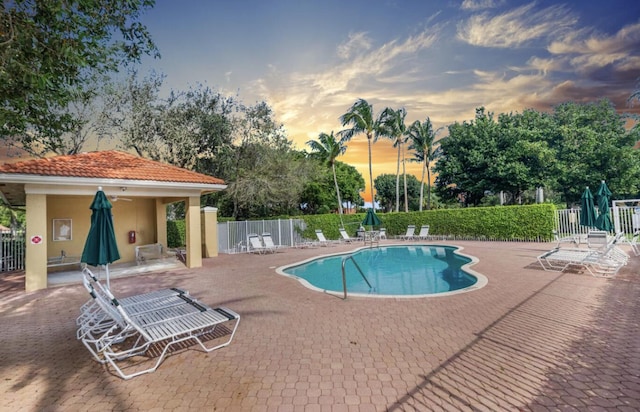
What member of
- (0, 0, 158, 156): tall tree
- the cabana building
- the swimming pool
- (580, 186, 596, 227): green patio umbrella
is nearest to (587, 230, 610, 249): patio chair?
(580, 186, 596, 227): green patio umbrella

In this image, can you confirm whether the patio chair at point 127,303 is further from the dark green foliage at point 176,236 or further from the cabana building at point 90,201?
the dark green foliage at point 176,236

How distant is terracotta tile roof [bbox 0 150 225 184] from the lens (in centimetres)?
963

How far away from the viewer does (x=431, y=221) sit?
74.0 feet

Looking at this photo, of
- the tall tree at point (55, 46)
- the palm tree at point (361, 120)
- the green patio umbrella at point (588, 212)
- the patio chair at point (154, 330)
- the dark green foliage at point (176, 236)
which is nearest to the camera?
the patio chair at point (154, 330)

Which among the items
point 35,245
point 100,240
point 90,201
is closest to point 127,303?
point 100,240

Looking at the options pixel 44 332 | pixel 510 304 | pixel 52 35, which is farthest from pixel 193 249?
pixel 510 304

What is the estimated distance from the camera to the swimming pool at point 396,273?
28.5 feet

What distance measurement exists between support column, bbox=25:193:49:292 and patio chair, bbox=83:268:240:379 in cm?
640

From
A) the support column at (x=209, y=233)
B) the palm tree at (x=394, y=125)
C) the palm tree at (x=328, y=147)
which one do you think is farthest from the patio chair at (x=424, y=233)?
the support column at (x=209, y=233)

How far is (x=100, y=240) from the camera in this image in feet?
18.4

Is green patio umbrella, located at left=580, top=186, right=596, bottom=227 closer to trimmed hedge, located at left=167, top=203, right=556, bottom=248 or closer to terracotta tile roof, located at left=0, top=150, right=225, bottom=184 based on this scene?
trimmed hedge, located at left=167, top=203, right=556, bottom=248

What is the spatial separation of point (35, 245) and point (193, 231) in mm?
4658

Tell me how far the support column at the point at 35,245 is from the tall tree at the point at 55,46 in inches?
89.9

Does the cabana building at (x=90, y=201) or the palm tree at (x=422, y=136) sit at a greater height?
the palm tree at (x=422, y=136)
